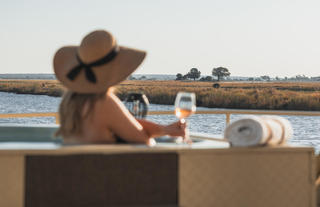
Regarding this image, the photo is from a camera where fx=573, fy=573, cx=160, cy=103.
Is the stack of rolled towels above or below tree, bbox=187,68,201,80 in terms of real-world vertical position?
below

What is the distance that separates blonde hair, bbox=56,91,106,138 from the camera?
8.68 ft

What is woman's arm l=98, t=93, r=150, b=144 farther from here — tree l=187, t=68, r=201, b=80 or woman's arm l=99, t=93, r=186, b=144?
tree l=187, t=68, r=201, b=80

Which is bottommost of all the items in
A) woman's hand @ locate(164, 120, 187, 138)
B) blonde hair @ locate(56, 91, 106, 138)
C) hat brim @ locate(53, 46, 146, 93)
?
woman's hand @ locate(164, 120, 187, 138)

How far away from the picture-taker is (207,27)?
32375 mm

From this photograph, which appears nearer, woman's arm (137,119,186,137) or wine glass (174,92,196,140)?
wine glass (174,92,196,140)

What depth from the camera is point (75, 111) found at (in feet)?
8.73

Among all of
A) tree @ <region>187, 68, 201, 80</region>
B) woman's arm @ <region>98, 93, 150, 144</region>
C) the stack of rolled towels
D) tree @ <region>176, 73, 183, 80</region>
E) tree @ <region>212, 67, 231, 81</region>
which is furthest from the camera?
tree @ <region>176, 73, 183, 80</region>

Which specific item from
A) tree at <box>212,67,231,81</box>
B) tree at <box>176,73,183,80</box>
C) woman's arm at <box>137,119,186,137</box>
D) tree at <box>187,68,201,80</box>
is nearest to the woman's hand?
woman's arm at <box>137,119,186,137</box>

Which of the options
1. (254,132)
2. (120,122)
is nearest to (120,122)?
(120,122)

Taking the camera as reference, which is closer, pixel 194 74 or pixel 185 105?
pixel 185 105

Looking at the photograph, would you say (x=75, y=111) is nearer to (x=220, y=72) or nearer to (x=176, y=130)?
(x=176, y=130)

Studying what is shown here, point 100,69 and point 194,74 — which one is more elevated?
point 194,74

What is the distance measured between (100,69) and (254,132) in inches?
29.7

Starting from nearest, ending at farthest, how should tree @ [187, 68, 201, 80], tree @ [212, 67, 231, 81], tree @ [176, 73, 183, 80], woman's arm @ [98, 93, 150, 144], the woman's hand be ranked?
woman's arm @ [98, 93, 150, 144]
the woman's hand
tree @ [212, 67, 231, 81]
tree @ [187, 68, 201, 80]
tree @ [176, 73, 183, 80]
